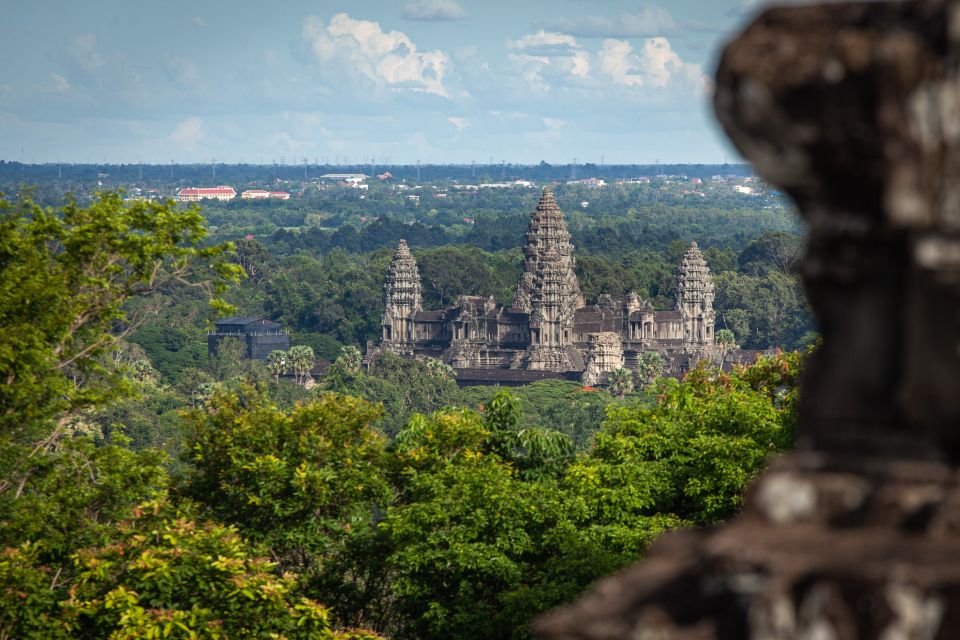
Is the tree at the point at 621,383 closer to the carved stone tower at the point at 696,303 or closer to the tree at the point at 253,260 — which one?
the carved stone tower at the point at 696,303

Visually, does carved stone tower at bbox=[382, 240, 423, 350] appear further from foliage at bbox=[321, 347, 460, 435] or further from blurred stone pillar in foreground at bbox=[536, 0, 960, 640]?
blurred stone pillar in foreground at bbox=[536, 0, 960, 640]

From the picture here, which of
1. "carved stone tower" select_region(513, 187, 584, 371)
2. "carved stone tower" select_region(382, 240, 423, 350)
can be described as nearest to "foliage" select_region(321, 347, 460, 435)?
"carved stone tower" select_region(513, 187, 584, 371)

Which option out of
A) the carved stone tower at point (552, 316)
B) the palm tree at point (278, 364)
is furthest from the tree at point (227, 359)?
the carved stone tower at point (552, 316)

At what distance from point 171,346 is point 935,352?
134198mm

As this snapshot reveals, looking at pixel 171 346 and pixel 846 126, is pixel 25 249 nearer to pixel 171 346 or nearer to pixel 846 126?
pixel 846 126

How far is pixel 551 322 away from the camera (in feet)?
440

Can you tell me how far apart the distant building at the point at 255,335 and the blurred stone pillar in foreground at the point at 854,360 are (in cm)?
14134

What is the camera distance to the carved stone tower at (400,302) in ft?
490

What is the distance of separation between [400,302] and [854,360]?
145960 millimetres

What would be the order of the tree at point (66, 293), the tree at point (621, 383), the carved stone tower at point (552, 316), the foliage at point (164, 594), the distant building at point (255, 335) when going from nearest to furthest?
the foliage at point (164, 594)
the tree at point (66, 293)
the tree at point (621, 383)
the carved stone tower at point (552, 316)
the distant building at point (255, 335)

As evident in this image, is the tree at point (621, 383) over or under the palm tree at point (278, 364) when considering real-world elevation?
over

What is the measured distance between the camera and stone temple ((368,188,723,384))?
130875 millimetres

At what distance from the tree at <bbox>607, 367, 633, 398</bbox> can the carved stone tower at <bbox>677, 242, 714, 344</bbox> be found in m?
26.7

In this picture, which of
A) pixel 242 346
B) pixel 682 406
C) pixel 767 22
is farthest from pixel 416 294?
pixel 767 22
